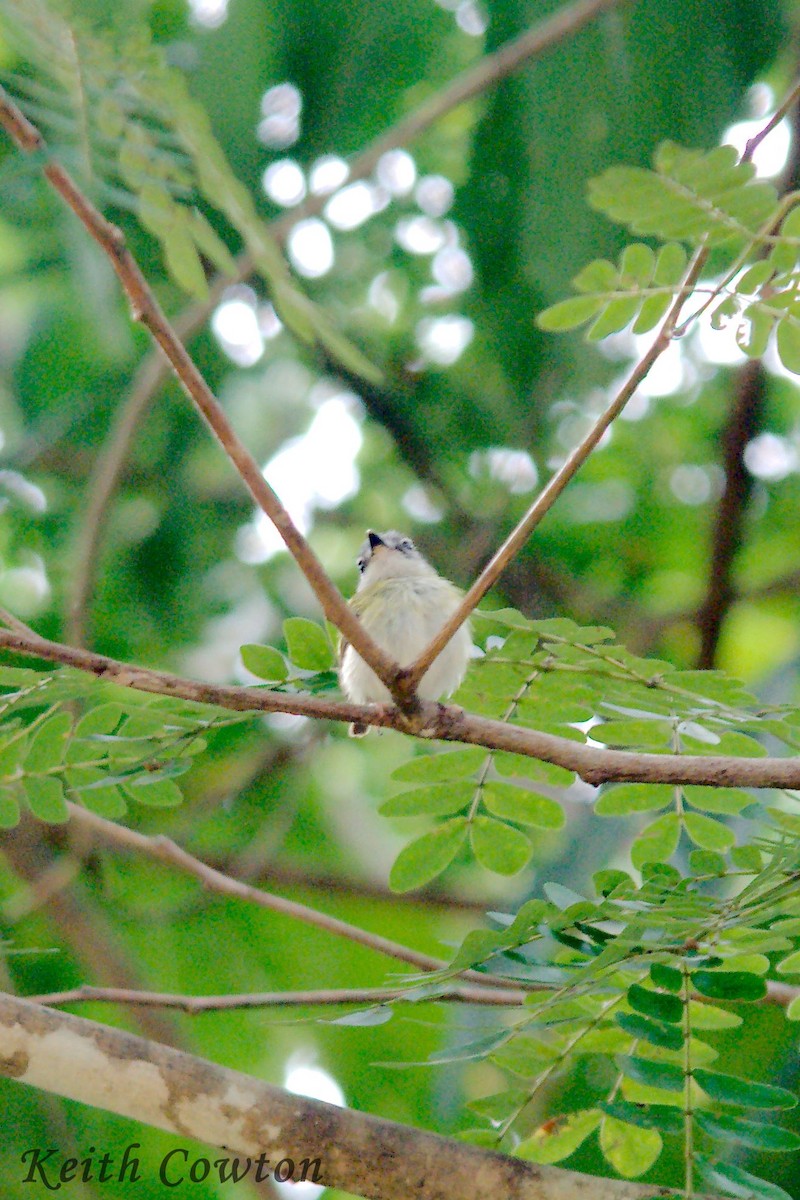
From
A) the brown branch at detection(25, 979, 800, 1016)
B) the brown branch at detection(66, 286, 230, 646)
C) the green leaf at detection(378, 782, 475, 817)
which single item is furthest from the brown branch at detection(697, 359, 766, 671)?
the brown branch at detection(25, 979, 800, 1016)

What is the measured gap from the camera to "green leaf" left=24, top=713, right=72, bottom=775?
258 centimetres

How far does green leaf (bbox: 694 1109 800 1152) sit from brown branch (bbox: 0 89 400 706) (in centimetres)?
91

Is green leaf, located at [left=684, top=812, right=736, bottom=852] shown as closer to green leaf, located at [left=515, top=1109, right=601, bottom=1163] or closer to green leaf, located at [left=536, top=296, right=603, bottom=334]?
green leaf, located at [left=515, top=1109, right=601, bottom=1163]

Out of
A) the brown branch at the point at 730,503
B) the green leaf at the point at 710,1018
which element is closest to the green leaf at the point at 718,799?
the green leaf at the point at 710,1018

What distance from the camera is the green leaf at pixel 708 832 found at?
2668 mm

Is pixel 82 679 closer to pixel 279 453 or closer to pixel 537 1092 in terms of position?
pixel 537 1092

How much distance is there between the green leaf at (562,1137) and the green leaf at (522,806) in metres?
0.56

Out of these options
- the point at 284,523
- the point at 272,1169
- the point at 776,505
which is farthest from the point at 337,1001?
the point at 776,505

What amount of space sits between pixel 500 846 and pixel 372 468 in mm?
4369

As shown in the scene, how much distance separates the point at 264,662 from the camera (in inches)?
107

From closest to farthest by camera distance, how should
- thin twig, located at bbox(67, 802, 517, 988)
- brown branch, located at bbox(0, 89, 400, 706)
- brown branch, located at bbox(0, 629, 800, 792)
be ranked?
brown branch, located at bbox(0, 89, 400, 706)
brown branch, located at bbox(0, 629, 800, 792)
thin twig, located at bbox(67, 802, 517, 988)

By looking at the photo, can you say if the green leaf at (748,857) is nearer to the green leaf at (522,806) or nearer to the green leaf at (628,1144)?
the green leaf at (522,806)

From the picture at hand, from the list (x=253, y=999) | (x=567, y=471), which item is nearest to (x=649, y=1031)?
(x=253, y=999)

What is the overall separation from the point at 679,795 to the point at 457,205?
11.6ft
